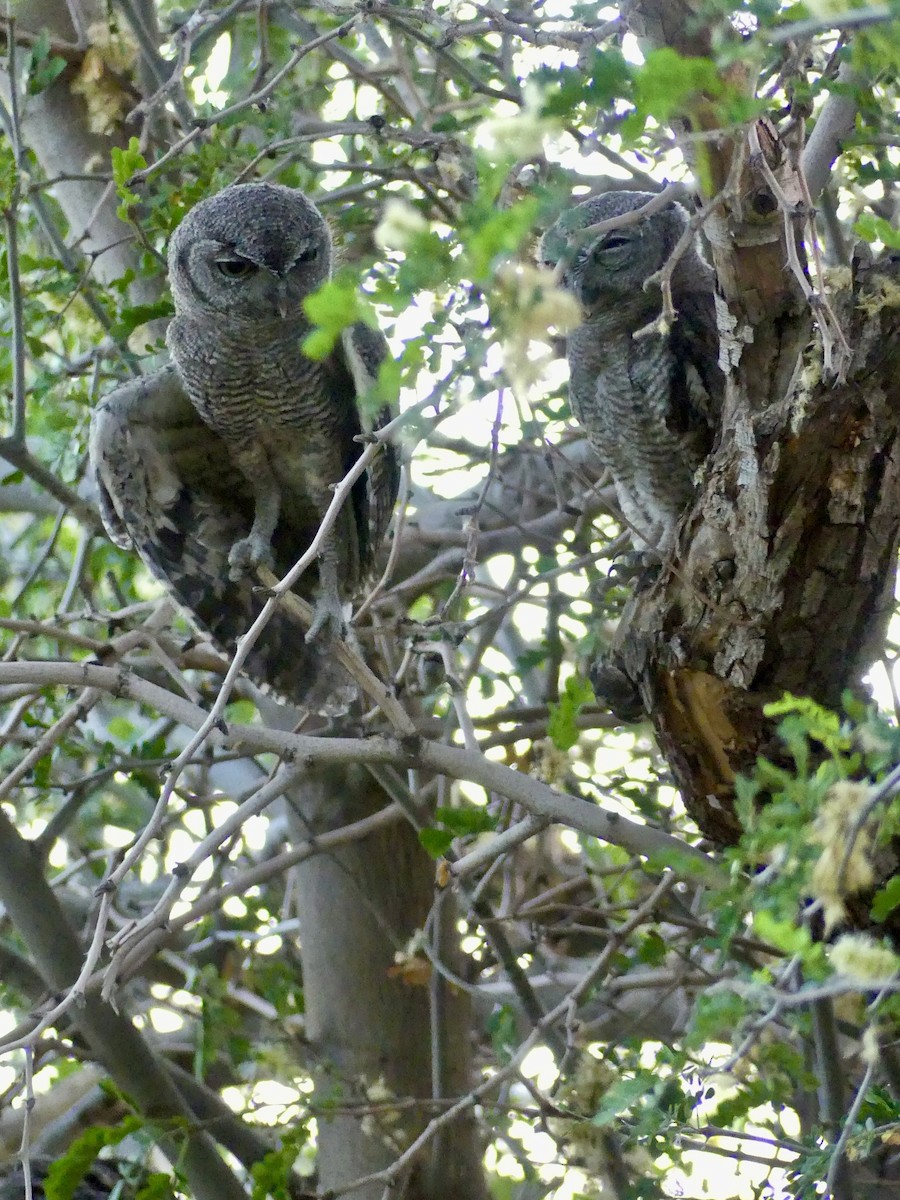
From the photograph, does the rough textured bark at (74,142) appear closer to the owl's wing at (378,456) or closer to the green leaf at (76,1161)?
the owl's wing at (378,456)

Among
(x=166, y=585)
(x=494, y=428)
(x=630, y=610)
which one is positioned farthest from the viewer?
(x=166, y=585)

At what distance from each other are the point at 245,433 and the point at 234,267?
0.35 metres

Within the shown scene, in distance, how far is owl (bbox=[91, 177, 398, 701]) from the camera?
2303mm

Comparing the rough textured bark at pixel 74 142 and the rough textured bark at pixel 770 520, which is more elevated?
the rough textured bark at pixel 74 142

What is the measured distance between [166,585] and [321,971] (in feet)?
3.32

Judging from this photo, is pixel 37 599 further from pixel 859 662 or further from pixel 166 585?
pixel 859 662

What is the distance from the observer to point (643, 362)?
226cm

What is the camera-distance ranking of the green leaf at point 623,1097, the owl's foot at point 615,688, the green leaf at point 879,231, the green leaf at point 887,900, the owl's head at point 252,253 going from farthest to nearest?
the owl's head at point 252,253, the owl's foot at point 615,688, the green leaf at point 887,900, the green leaf at point 623,1097, the green leaf at point 879,231

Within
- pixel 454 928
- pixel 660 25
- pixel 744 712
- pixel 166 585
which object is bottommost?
pixel 454 928

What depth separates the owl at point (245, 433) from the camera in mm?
2303

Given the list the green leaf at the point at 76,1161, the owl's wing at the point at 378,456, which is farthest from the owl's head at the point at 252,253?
the green leaf at the point at 76,1161

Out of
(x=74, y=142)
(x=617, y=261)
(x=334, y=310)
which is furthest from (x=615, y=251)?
(x=334, y=310)

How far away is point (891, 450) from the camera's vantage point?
1.66 meters

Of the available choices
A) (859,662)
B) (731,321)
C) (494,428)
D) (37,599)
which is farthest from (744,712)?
(37,599)
